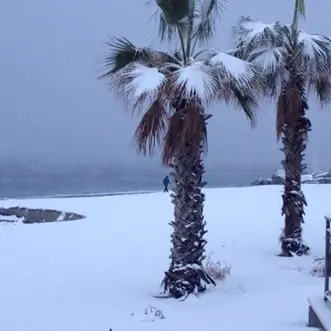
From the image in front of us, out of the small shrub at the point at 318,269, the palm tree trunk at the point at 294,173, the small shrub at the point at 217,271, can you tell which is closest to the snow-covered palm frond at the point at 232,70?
the small shrub at the point at 217,271

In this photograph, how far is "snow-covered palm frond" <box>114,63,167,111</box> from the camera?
1039 centimetres

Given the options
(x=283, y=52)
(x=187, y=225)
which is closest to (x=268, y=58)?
(x=283, y=52)

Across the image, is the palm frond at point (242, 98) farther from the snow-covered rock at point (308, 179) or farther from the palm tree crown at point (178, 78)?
the snow-covered rock at point (308, 179)

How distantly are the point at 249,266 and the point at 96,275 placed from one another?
134 inches

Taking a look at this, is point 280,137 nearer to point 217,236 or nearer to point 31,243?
point 217,236

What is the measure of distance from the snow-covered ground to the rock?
173 centimetres

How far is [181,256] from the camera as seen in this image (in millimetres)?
Answer: 11367

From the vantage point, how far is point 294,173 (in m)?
15.4

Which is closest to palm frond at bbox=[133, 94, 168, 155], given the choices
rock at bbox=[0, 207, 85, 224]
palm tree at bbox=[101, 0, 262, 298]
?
palm tree at bbox=[101, 0, 262, 298]

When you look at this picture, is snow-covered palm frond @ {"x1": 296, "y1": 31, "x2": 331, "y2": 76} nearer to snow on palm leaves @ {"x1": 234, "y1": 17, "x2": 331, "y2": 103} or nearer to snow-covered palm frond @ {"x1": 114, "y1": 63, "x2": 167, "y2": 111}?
snow on palm leaves @ {"x1": 234, "y1": 17, "x2": 331, "y2": 103}

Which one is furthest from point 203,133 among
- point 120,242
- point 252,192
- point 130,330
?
point 252,192

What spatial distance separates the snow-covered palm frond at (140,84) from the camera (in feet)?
34.1

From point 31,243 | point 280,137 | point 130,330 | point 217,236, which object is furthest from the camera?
point 217,236

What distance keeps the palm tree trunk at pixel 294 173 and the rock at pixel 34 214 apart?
13.3 metres
